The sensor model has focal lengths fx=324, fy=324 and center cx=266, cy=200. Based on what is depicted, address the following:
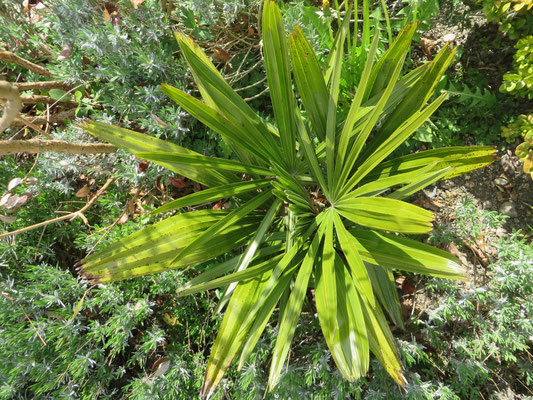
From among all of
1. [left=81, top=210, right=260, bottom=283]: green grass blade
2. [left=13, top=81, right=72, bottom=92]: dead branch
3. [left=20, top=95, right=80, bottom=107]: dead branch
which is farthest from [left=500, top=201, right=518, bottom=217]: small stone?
[left=13, top=81, right=72, bottom=92]: dead branch

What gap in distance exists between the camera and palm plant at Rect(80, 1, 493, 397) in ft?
3.81

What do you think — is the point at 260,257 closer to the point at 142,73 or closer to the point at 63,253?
the point at 142,73

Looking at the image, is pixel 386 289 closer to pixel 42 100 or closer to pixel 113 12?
pixel 113 12

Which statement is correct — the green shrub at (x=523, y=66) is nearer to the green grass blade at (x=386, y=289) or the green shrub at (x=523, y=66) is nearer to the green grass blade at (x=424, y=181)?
the green grass blade at (x=424, y=181)

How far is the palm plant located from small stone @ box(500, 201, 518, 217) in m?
0.93

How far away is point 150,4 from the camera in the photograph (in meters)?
1.75

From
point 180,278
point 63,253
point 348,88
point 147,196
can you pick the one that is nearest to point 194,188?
point 147,196

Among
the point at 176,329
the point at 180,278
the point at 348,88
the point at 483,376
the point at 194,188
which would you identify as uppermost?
the point at 348,88

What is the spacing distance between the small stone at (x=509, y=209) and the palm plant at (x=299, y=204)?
0.93m

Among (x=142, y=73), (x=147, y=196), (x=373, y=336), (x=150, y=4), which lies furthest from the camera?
(x=147, y=196)

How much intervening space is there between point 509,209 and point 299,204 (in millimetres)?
1451

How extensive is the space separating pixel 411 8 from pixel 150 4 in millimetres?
1445

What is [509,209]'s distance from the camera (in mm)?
1937

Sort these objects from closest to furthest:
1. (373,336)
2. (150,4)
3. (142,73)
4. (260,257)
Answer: (373,336) < (260,257) < (150,4) < (142,73)
